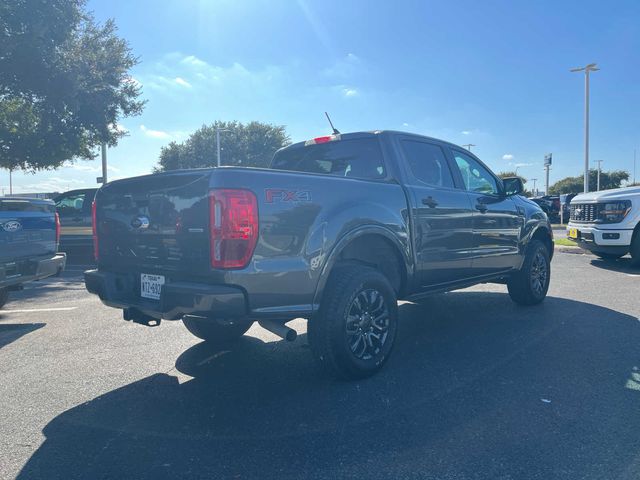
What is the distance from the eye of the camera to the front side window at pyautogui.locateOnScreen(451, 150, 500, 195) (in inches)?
214

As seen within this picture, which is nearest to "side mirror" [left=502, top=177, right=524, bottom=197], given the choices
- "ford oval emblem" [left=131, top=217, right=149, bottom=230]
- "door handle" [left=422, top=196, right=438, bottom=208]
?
"door handle" [left=422, top=196, right=438, bottom=208]

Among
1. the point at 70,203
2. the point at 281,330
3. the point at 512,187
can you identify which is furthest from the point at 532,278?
the point at 70,203

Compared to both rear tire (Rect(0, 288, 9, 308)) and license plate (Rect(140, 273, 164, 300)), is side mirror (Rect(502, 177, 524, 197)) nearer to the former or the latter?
license plate (Rect(140, 273, 164, 300))

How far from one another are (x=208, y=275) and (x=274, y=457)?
3.81ft

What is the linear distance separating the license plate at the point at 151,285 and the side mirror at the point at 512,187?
4181 mm

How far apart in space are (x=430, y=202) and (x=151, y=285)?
2513 mm

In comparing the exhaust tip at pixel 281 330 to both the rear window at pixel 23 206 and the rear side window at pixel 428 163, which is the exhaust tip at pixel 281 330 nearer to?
the rear side window at pixel 428 163

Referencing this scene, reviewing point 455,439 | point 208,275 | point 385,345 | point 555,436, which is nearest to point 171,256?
point 208,275

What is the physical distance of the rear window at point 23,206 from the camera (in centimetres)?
542

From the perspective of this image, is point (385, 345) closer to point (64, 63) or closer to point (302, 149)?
point (302, 149)

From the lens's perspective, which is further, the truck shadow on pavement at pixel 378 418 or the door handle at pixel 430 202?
the door handle at pixel 430 202

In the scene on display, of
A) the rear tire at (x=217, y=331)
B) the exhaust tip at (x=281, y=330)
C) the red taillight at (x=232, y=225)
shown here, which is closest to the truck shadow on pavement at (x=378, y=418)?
the rear tire at (x=217, y=331)

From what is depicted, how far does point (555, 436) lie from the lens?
2891 millimetres

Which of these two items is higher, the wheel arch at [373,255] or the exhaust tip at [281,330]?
the wheel arch at [373,255]
